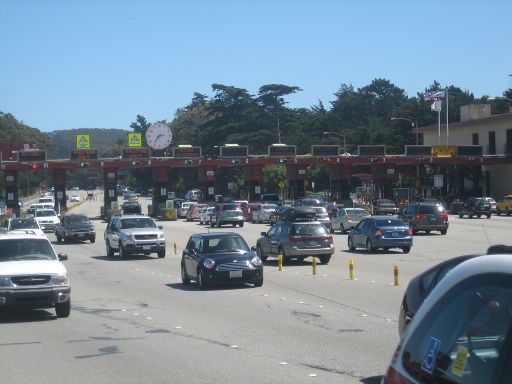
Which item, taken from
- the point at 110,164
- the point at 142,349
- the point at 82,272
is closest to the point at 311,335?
the point at 142,349

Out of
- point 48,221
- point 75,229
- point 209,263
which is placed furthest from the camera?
point 48,221

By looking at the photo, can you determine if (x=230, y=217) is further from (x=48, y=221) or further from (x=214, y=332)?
(x=214, y=332)

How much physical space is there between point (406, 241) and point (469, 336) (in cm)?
2755

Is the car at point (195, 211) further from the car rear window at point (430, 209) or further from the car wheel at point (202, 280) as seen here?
the car wheel at point (202, 280)

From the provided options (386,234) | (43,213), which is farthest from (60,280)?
Result: (43,213)

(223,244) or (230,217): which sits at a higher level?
(230,217)

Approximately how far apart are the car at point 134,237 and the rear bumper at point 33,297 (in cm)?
1680

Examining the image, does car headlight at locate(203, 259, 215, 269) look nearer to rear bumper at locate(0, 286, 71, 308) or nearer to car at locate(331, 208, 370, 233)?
rear bumper at locate(0, 286, 71, 308)

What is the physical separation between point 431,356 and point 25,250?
44.5ft

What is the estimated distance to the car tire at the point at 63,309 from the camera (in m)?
15.6

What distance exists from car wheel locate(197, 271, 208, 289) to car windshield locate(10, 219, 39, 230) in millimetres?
20006

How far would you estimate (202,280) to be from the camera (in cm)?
2045

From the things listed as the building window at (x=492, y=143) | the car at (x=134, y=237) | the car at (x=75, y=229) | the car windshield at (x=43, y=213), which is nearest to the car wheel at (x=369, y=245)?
the car at (x=134, y=237)

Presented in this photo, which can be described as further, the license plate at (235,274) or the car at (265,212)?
the car at (265,212)
